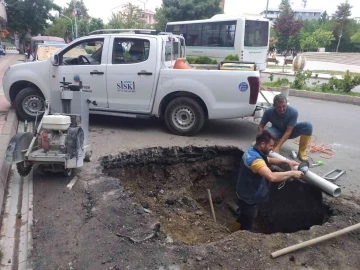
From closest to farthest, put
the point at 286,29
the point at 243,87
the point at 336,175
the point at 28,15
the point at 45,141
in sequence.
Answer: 1. the point at 45,141
2. the point at 336,175
3. the point at 243,87
4. the point at 286,29
5. the point at 28,15

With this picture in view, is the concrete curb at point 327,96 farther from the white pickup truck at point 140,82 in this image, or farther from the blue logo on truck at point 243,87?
the blue logo on truck at point 243,87

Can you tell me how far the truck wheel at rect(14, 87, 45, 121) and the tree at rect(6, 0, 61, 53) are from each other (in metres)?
43.2

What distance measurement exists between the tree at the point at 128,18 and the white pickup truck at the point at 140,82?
109 feet

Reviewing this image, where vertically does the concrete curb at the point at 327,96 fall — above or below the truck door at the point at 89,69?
below

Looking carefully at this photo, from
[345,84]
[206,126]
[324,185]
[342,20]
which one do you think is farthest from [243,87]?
[342,20]

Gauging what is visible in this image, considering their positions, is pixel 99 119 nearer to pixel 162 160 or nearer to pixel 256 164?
pixel 162 160

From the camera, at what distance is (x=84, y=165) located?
5379 mm

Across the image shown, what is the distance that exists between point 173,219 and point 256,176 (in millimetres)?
1283

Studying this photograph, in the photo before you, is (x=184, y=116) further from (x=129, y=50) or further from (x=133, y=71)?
(x=129, y=50)

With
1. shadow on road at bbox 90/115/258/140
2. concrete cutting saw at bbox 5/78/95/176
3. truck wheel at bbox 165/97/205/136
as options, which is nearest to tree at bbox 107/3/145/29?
shadow on road at bbox 90/115/258/140

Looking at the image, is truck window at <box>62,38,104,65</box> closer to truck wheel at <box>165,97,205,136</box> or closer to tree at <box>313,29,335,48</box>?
truck wheel at <box>165,97,205,136</box>

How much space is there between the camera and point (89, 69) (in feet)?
→ 23.8

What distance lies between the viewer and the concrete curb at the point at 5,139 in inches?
187

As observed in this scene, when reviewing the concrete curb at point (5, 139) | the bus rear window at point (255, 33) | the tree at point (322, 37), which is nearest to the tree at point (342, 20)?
the tree at point (322, 37)
